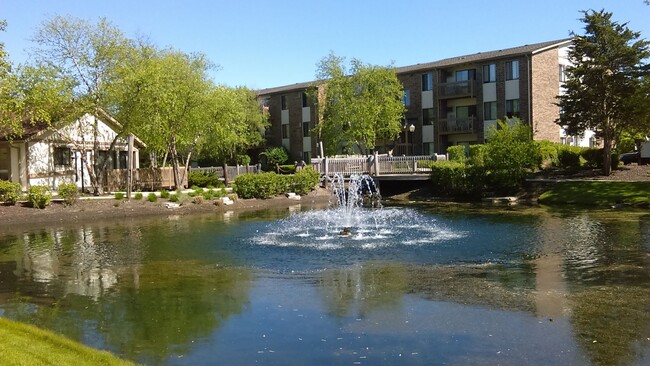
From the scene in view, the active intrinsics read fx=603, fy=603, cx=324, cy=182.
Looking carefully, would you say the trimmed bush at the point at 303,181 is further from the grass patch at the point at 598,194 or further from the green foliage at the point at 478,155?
the grass patch at the point at 598,194

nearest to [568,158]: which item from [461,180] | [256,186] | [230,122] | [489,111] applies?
[461,180]

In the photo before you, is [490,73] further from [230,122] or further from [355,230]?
[355,230]

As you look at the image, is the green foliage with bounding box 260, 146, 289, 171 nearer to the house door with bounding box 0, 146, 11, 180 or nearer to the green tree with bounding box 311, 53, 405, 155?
the green tree with bounding box 311, 53, 405, 155

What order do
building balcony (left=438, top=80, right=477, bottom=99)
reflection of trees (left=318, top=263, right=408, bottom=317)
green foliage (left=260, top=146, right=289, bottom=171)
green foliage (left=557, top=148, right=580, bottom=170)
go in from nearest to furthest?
reflection of trees (left=318, top=263, right=408, bottom=317), green foliage (left=557, top=148, right=580, bottom=170), building balcony (left=438, top=80, right=477, bottom=99), green foliage (left=260, top=146, right=289, bottom=171)

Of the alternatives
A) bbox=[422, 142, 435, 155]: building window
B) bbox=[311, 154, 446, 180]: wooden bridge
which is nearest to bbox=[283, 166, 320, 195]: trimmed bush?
bbox=[311, 154, 446, 180]: wooden bridge

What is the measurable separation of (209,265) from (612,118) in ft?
98.1

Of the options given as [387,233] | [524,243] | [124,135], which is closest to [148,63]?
[124,135]

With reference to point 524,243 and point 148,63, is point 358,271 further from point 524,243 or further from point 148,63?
point 148,63

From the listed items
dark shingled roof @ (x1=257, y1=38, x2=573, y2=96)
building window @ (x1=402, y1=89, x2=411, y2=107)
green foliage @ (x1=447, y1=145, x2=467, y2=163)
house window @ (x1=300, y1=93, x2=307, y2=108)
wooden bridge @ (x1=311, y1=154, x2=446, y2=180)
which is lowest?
wooden bridge @ (x1=311, y1=154, x2=446, y2=180)

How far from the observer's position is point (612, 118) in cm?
3628

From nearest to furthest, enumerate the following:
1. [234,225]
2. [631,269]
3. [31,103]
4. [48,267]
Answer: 1. [631,269]
2. [48,267]
3. [234,225]
4. [31,103]

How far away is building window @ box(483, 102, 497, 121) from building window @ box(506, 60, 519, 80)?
258 centimetres

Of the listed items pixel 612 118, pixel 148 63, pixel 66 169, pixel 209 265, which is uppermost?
pixel 148 63

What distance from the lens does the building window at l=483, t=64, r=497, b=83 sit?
4997 centimetres
